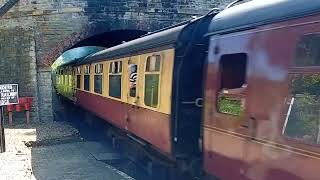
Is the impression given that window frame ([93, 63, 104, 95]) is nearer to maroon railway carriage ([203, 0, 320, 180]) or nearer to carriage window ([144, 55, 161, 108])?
carriage window ([144, 55, 161, 108])

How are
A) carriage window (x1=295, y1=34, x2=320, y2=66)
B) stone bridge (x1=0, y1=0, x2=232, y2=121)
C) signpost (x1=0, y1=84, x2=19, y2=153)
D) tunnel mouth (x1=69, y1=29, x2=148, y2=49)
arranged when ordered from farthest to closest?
tunnel mouth (x1=69, y1=29, x2=148, y2=49) < stone bridge (x1=0, y1=0, x2=232, y2=121) < signpost (x1=0, y1=84, x2=19, y2=153) < carriage window (x1=295, y1=34, x2=320, y2=66)

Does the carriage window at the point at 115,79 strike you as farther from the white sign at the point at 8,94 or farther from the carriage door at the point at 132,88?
the white sign at the point at 8,94

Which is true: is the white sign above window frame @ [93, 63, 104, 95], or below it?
below

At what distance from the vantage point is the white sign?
1115cm

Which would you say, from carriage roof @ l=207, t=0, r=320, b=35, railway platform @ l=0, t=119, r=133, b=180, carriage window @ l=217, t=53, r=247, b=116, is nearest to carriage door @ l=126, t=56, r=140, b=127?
railway platform @ l=0, t=119, r=133, b=180

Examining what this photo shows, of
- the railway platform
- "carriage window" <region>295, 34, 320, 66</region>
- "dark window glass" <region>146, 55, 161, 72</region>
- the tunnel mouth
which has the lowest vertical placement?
the railway platform

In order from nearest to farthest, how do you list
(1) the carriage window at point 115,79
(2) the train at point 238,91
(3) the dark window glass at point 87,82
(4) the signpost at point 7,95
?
(2) the train at point 238,91, (1) the carriage window at point 115,79, (4) the signpost at point 7,95, (3) the dark window glass at point 87,82

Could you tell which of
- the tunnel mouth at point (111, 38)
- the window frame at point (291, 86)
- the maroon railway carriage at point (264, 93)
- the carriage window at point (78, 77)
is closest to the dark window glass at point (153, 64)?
the maroon railway carriage at point (264, 93)

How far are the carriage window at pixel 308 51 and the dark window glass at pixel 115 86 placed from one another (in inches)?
256

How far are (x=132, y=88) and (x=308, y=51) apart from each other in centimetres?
539

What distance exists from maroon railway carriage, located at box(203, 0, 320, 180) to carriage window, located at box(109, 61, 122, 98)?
185 inches

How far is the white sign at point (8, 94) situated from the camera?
11148 millimetres

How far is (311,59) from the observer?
3518 mm

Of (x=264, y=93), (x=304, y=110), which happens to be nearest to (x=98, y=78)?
→ (x=264, y=93)
